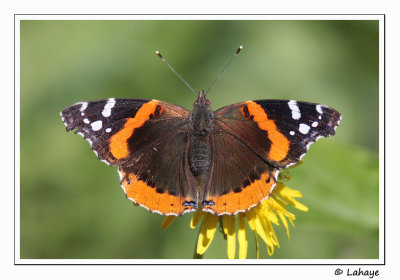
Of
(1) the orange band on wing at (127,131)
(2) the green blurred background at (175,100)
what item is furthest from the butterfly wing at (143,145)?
(2) the green blurred background at (175,100)

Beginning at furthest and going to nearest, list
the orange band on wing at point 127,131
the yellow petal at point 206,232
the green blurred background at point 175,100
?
the green blurred background at point 175,100 < the orange band on wing at point 127,131 < the yellow petal at point 206,232

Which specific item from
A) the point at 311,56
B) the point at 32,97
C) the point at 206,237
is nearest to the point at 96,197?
the point at 32,97

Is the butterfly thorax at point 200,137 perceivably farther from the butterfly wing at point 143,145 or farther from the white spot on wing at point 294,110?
the white spot on wing at point 294,110

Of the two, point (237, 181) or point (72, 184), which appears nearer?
point (237, 181)

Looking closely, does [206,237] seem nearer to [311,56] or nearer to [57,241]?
[57,241]

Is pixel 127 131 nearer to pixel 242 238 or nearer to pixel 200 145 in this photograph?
pixel 200 145

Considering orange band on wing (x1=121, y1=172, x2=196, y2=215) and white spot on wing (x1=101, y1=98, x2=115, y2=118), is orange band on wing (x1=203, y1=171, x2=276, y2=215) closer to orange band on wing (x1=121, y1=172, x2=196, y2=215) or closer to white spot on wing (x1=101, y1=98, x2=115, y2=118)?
orange band on wing (x1=121, y1=172, x2=196, y2=215)
